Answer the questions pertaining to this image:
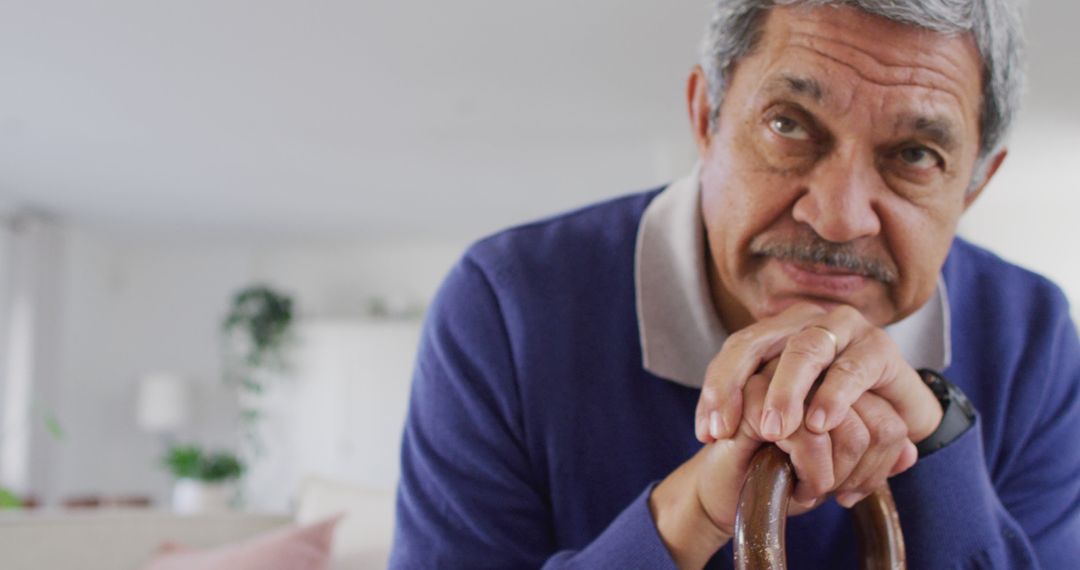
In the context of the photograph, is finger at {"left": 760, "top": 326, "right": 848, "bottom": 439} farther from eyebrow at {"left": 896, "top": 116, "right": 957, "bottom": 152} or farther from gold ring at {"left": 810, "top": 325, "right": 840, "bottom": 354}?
eyebrow at {"left": 896, "top": 116, "right": 957, "bottom": 152}

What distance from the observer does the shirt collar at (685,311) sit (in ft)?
3.23

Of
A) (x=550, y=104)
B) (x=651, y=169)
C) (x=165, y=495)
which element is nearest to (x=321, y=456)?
(x=165, y=495)

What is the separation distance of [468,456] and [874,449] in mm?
338

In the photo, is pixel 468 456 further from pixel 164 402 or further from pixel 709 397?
pixel 164 402

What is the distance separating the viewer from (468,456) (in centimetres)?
92

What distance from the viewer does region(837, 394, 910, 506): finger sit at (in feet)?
2.42

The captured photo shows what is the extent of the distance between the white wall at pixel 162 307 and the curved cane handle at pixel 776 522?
32.8 feet

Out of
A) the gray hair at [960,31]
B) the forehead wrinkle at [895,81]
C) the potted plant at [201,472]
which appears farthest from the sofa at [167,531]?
the potted plant at [201,472]

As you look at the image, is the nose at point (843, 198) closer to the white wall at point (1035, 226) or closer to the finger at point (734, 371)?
the finger at point (734, 371)

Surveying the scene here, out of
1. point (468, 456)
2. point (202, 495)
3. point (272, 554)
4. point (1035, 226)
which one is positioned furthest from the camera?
point (1035, 226)

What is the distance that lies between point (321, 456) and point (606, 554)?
31.5ft

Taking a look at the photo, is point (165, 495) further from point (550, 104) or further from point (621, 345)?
point (621, 345)

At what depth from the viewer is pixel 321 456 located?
33.0 ft

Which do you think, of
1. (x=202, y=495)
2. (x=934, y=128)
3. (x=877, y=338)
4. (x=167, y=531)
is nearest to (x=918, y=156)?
(x=934, y=128)
